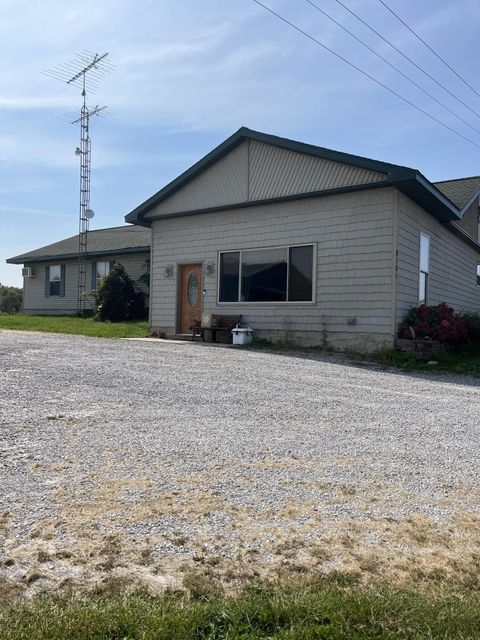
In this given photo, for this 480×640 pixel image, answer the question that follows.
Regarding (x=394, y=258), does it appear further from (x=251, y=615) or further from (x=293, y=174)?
(x=251, y=615)

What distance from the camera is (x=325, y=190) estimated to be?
11688mm

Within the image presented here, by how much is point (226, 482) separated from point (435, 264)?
11705 millimetres

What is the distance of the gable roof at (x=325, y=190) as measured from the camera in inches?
418

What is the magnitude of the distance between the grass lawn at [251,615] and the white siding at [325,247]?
363 inches

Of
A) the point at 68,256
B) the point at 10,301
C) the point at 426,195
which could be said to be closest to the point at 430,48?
the point at 426,195

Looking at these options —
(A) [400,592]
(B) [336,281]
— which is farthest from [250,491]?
(B) [336,281]

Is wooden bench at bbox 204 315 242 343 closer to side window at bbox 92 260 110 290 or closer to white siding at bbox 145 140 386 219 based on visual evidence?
white siding at bbox 145 140 386 219

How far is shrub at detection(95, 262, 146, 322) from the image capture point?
18469mm

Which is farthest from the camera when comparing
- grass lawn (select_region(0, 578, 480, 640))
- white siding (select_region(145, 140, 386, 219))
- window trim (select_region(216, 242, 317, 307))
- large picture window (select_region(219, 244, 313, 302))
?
large picture window (select_region(219, 244, 313, 302))

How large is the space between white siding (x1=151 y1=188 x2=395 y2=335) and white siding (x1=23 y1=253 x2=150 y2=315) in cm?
650

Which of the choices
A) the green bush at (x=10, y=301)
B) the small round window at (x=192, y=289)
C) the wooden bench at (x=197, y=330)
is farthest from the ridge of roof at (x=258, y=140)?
the green bush at (x=10, y=301)

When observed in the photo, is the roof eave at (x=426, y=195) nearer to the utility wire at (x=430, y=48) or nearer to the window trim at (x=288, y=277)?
the window trim at (x=288, y=277)

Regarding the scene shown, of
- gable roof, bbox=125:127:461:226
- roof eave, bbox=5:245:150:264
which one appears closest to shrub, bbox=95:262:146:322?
roof eave, bbox=5:245:150:264

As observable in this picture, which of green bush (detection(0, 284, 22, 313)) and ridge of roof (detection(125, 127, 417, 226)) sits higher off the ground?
ridge of roof (detection(125, 127, 417, 226))
